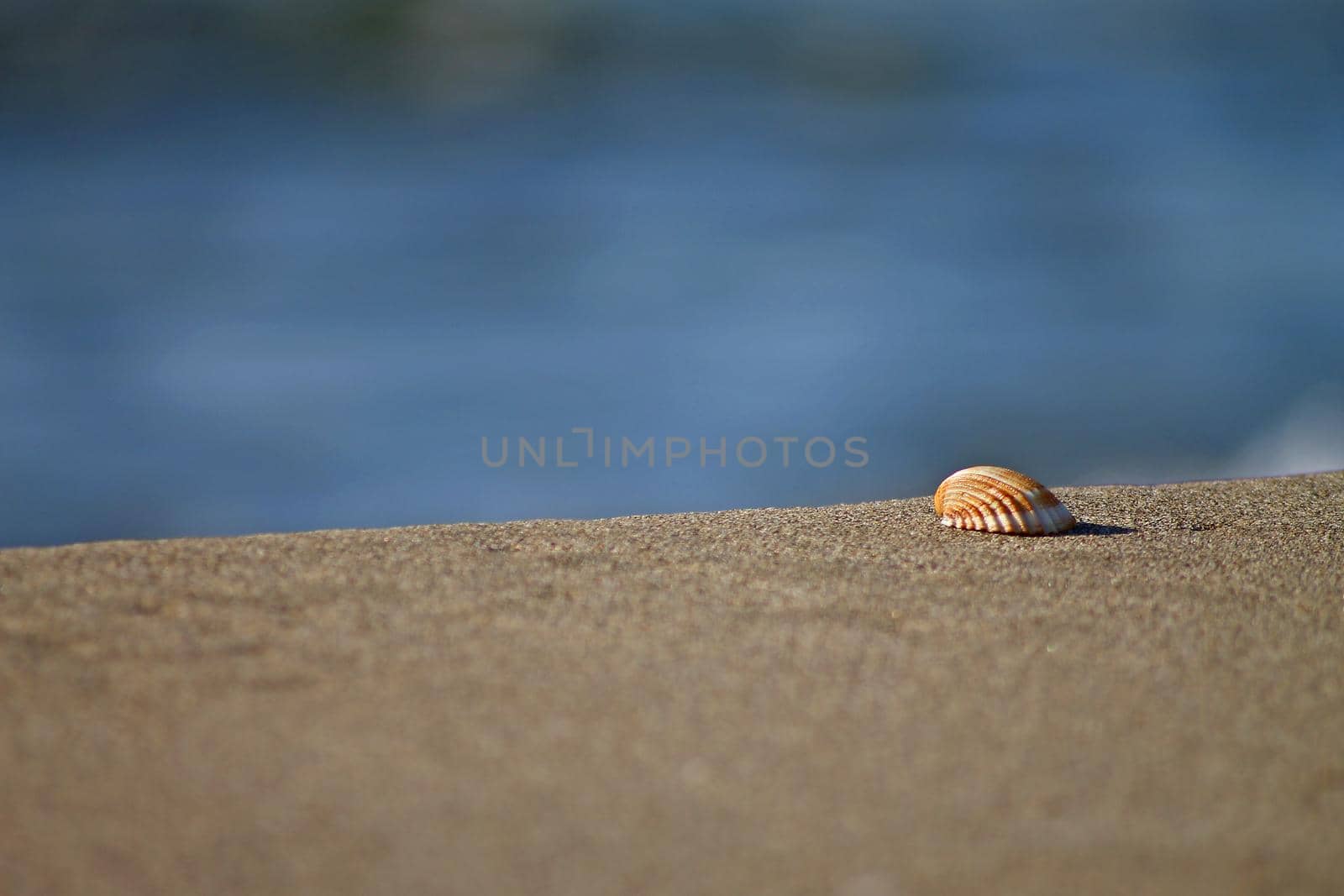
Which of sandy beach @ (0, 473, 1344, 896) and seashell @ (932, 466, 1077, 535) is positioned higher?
seashell @ (932, 466, 1077, 535)

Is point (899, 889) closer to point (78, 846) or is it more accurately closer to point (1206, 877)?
point (1206, 877)

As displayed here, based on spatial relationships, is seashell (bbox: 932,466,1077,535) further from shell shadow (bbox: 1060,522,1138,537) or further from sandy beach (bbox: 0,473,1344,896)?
sandy beach (bbox: 0,473,1344,896)

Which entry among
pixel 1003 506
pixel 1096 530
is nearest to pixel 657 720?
pixel 1003 506

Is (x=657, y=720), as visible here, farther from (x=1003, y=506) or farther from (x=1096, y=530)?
(x=1096, y=530)

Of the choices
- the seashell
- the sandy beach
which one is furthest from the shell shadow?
the sandy beach

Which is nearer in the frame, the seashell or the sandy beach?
the sandy beach

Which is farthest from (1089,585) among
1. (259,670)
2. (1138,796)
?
(259,670)
